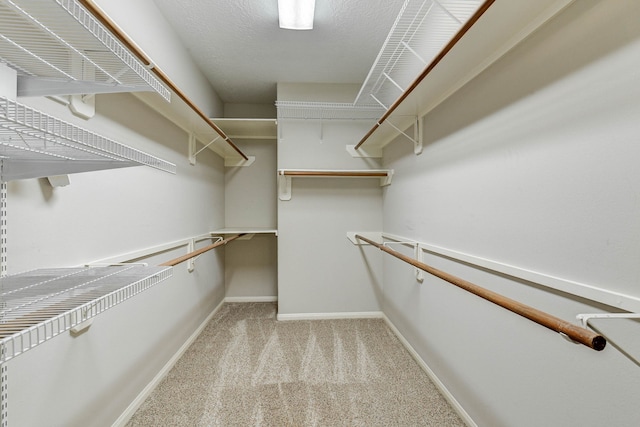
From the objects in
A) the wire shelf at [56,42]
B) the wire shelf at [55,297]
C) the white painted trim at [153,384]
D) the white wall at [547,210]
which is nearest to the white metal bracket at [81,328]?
the wire shelf at [55,297]

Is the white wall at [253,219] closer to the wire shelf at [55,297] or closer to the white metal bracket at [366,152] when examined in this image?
the white metal bracket at [366,152]

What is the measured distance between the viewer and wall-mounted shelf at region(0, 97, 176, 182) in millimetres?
474

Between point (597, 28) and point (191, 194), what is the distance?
92.0 inches

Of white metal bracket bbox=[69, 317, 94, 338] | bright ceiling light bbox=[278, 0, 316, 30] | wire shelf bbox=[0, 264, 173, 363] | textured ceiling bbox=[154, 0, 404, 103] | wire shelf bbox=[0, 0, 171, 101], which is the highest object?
textured ceiling bbox=[154, 0, 404, 103]

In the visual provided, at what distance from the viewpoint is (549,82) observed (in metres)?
0.93

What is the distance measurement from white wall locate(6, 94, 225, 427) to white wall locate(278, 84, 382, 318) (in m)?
0.91

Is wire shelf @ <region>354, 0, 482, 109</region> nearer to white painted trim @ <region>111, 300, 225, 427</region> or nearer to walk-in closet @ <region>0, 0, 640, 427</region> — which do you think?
walk-in closet @ <region>0, 0, 640, 427</region>

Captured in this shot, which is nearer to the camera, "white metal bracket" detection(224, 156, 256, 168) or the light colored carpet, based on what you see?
the light colored carpet

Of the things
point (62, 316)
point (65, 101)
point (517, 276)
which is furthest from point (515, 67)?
point (65, 101)

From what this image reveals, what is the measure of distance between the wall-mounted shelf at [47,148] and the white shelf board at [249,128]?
5.77 feet

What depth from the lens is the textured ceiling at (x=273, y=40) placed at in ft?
5.77

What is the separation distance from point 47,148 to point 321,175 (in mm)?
1999

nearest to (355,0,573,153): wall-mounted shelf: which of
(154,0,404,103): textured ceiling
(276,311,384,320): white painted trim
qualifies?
(154,0,404,103): textured ceiling

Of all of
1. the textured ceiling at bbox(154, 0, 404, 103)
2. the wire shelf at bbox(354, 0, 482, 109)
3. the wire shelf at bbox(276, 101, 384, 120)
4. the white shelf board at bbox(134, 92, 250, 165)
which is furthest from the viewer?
the wire shelf at bbox(276, 101, 384, 120)
